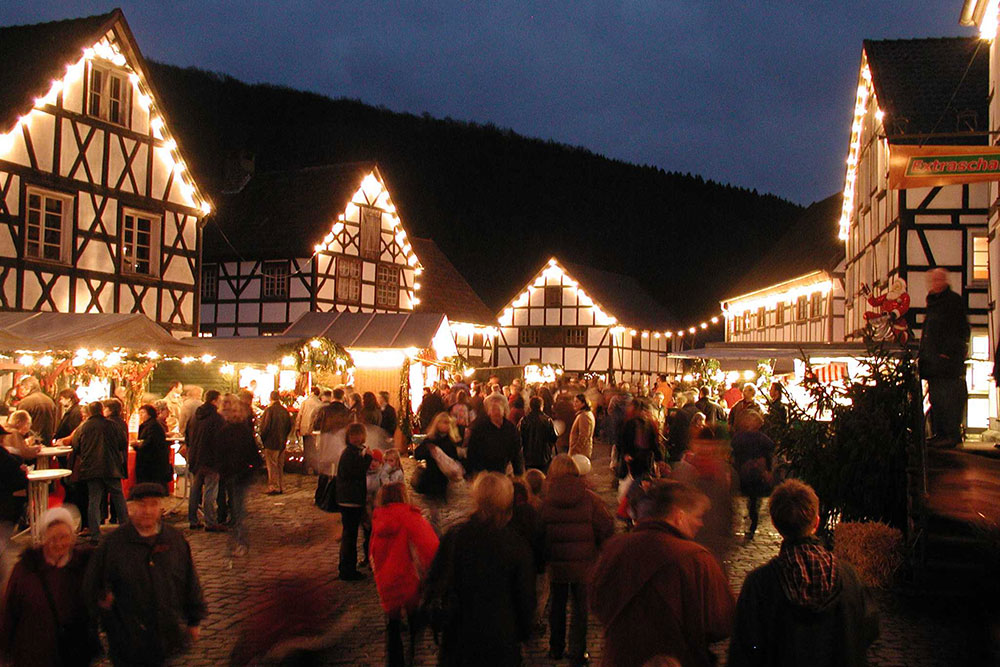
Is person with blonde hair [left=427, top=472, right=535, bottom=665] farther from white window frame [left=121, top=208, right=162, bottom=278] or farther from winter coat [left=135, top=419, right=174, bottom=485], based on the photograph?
white window frame [left=121, top=208, right=162, bottom=278]

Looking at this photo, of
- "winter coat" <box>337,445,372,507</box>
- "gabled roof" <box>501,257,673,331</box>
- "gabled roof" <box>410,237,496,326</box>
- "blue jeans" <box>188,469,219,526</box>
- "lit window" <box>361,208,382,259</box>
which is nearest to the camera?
"winter coat" <box>337,445,372,507</box>

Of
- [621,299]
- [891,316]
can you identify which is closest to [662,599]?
[891,316]

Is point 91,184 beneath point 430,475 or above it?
above

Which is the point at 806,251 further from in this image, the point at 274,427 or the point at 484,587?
the point at 484,587

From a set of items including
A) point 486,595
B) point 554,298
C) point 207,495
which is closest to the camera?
point 486,595

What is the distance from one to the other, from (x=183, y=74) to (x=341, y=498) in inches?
3190

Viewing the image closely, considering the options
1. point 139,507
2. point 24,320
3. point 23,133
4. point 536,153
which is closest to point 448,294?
point 23,133

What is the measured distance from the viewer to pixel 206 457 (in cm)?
1142

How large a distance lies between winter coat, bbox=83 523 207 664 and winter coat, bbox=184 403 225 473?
6379 millimetres

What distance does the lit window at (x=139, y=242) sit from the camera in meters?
23.8

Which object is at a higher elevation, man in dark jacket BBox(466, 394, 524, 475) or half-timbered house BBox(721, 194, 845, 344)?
half-timbered house BBox(721, 194, 845, 344)

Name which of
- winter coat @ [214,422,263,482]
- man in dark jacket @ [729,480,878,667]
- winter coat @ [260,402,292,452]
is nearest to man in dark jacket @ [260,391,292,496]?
winter coat @ [260,402,292,452]

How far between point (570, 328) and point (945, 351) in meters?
40.1

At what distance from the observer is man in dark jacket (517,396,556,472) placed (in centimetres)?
1316
